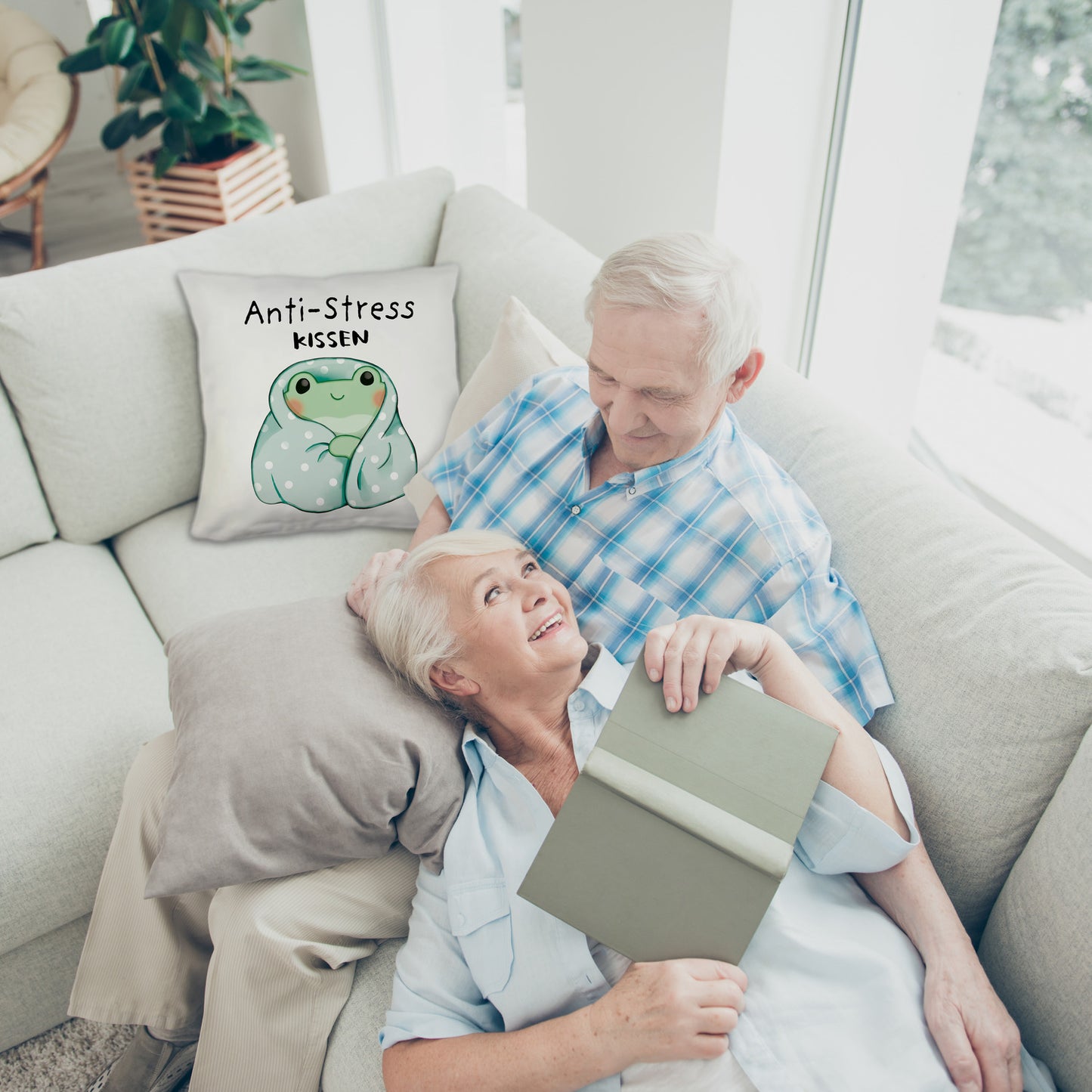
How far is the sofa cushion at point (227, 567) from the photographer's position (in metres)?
1.63

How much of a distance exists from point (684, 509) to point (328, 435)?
2.54ft

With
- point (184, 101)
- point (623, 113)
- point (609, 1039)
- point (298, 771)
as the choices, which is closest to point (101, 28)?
point (184, 101)

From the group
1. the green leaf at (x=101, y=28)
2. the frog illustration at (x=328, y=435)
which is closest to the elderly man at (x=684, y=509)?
the frog illustration at (x=328, y=435)

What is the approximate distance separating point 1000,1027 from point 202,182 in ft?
9.99

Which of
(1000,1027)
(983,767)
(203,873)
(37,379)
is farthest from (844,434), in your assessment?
(37,379)

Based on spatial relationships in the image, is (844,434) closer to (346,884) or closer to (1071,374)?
(1071,374)

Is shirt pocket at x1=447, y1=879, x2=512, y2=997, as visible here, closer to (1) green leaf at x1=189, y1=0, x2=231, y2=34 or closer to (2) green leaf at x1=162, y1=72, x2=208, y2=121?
(2) green leaf at x1=162, y1=72, x2=208, y2=121

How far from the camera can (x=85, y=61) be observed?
294 cm

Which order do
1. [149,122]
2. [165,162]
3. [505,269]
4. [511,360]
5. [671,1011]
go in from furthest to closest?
[149,122]
[165,162]
[505,269]
[511,360]
[671,1011]

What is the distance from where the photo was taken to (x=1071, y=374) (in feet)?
5.68

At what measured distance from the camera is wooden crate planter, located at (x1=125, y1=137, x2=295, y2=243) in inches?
113

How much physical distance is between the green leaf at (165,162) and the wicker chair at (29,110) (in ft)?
2.79

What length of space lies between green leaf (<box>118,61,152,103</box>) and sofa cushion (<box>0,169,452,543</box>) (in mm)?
1380

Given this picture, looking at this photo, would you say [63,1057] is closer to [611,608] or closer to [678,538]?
[611,608]
